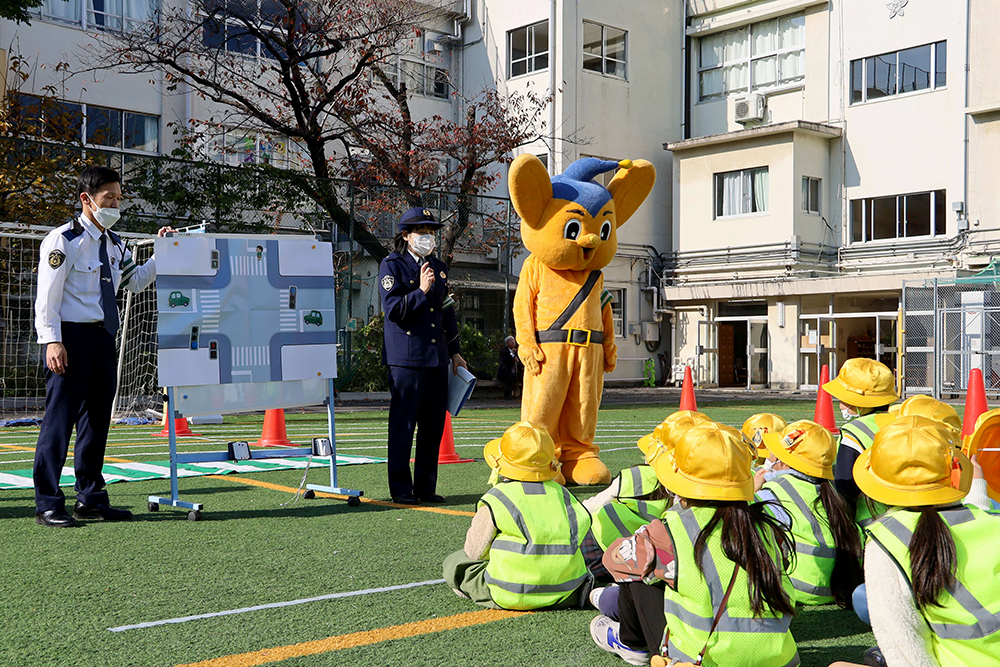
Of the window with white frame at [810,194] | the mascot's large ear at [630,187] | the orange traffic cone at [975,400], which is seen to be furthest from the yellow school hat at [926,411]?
the window with white frame at [810,194]

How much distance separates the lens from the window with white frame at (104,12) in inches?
852

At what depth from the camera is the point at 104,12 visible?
22281 millimetres

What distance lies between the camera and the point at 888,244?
25.1 meters

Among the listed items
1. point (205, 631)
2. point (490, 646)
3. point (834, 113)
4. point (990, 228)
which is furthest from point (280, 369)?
point (834, 113)

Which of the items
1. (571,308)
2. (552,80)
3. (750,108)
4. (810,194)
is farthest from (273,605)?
(750,108)

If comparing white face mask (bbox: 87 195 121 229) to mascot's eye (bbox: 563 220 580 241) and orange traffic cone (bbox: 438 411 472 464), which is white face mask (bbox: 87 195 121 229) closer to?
mascot's eye (bbox: 563 220 580 241)

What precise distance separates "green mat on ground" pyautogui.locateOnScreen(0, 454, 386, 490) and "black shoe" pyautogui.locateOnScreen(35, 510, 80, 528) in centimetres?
169

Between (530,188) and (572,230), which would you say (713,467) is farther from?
(530,188)

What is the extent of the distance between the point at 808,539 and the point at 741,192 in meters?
24.1

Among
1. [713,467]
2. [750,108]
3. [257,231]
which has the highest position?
[750,108]

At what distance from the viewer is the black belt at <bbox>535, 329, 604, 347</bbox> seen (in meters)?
7.64

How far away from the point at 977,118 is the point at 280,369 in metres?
21.4

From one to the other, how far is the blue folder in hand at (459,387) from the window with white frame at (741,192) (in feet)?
68.7

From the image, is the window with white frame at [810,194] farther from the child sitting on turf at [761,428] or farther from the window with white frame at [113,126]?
the child sitting on turf at [761,428]
